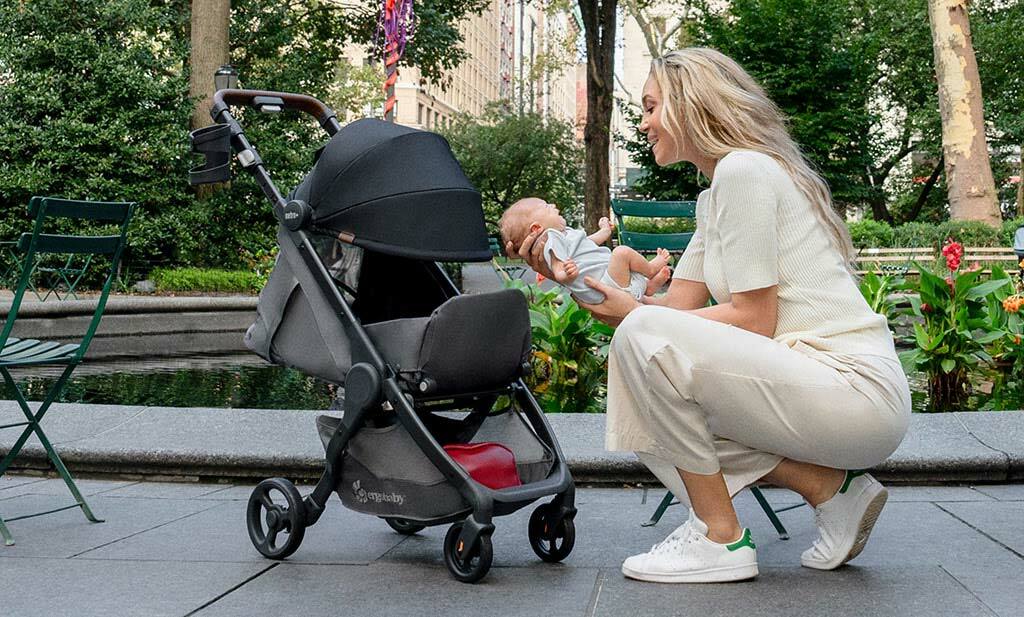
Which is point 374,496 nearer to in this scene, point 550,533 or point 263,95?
point 550,533

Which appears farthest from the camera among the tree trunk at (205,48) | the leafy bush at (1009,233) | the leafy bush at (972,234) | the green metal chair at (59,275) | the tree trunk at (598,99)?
the tree trunk at (598,99)

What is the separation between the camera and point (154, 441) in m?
5.28

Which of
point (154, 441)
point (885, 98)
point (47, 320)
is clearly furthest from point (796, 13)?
point (154, 441)

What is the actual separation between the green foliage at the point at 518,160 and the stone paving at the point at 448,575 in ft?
124

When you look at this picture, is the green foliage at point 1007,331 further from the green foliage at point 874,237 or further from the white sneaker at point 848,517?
the green foliage at point 874,237

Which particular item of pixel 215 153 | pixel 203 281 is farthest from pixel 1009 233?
pixel 215 153

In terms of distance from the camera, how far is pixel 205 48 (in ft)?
59.3

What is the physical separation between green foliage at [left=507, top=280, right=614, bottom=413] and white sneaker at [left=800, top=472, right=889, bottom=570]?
2.81 m

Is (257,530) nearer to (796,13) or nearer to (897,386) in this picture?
(897,386)

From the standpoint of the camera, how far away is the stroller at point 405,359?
354 cm

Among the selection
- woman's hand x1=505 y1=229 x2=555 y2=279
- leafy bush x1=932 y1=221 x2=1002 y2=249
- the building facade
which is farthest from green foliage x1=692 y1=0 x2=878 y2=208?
the building facade

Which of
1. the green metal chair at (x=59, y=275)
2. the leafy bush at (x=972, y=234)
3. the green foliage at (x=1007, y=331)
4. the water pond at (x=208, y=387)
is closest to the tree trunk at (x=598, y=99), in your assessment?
the leafy bush at (x=972, y=234)

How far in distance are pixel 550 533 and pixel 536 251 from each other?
878mm

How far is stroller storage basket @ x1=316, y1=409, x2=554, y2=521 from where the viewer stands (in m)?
3.56
